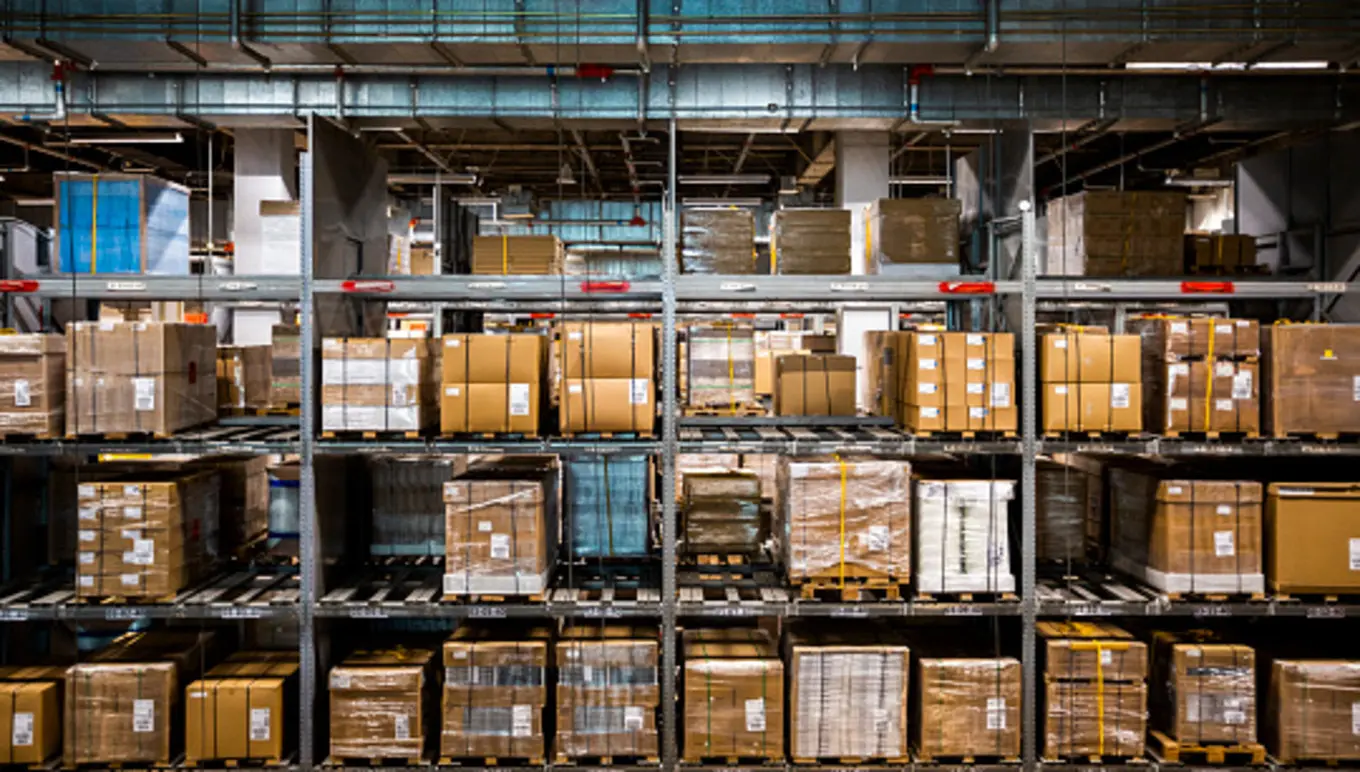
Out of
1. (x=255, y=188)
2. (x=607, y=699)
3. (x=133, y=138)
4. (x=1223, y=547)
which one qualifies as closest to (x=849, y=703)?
(x=607, y=699)

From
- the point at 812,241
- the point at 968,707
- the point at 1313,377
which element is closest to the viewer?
the point at 968,707

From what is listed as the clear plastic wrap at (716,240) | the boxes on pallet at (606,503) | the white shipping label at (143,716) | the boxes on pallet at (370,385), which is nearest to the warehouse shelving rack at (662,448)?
the boxes on pallet at (370,385)

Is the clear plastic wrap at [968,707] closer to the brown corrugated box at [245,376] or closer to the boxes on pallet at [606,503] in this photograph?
the boxes on pallet at [606,503]

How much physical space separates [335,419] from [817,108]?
5540 mm

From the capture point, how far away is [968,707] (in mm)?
6008

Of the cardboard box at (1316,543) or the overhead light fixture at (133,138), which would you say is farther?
the overhead light fixture at (133,138)

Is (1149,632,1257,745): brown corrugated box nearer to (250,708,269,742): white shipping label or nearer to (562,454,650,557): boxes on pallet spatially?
(562,454,650,557): boxes on pallet

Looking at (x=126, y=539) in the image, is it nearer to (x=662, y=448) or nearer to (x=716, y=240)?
(x=662, y=448)

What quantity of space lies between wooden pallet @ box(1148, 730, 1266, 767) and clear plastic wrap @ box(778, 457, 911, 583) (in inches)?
85.8

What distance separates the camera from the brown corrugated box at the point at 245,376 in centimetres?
702

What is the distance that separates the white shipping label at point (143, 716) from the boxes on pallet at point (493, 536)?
7.14 feet

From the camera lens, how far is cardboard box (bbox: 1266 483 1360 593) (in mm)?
6066

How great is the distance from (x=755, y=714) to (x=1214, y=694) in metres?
3.21

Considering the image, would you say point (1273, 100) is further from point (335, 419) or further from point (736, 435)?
point (335, 419)
